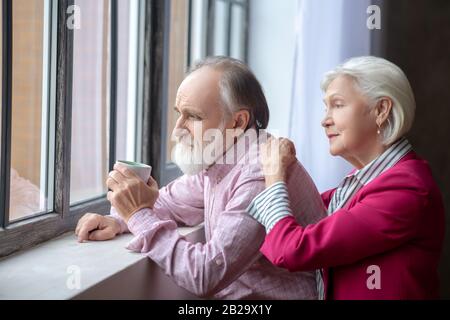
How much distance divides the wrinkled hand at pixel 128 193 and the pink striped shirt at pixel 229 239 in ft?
0.07

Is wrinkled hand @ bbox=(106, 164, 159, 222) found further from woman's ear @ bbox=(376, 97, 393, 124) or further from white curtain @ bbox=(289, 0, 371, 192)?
white curtain @ bbox=(289, 0, 371, 192)

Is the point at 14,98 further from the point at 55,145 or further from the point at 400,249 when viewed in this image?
the point at 400,249

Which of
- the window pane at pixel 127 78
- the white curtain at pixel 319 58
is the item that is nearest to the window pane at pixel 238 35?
the white curtain at pixel 319 58

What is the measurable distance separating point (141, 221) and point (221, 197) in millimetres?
189

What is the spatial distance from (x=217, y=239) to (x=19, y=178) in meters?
0.46

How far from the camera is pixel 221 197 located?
1180 millimetres

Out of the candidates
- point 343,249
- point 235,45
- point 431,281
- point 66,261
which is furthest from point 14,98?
point 235,45

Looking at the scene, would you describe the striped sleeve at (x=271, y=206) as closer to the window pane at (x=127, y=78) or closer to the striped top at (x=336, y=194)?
the striped top at (x=336, y=194)

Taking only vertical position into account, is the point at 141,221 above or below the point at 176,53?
below

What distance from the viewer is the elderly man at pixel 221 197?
1058 millimetres

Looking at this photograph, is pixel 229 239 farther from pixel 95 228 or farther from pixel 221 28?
pixel 221 28

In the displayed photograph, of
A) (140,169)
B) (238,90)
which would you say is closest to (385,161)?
(238,90)

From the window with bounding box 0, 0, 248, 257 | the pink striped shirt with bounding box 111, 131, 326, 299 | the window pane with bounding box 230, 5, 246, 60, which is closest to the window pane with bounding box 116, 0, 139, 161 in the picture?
the window with bounding box 0, 0, 248, 257

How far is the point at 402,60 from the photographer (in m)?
2.13
